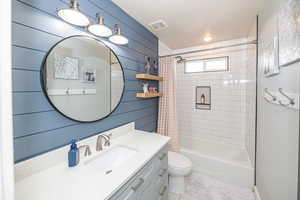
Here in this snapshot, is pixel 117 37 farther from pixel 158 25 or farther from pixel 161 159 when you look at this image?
pixel 161 159

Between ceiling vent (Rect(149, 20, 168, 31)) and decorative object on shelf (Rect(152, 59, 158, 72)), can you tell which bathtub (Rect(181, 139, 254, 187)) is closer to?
decorative object on shelf (Rect(152, 59, 158, 72))

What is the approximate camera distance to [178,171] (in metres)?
1.67

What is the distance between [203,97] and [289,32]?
6.38 ft

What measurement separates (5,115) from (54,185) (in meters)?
0.65

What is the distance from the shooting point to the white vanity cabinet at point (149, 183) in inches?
34.5

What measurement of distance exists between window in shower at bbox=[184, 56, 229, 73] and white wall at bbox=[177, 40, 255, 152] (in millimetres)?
73

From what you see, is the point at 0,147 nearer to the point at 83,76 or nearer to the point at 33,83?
the point at 33,83

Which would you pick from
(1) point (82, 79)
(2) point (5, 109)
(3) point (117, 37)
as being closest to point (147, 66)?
(3) point (117, 37)

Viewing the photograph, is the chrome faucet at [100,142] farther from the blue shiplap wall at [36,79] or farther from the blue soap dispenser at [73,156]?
the blue soap dispenser at [73,156]

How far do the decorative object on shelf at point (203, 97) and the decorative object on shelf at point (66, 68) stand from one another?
2.28 metres

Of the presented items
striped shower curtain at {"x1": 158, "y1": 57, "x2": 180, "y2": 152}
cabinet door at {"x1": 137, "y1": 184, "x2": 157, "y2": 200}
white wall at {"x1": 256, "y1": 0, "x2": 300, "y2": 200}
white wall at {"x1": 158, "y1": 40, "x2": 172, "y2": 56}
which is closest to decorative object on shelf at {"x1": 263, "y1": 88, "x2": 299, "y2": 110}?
white wall at {"x1": 256, "y1": 0, "x2": 300, "y2": 200}

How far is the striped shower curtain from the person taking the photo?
222cm

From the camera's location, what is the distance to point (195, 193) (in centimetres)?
175

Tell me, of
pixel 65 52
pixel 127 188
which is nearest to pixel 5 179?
pixel 127 188
